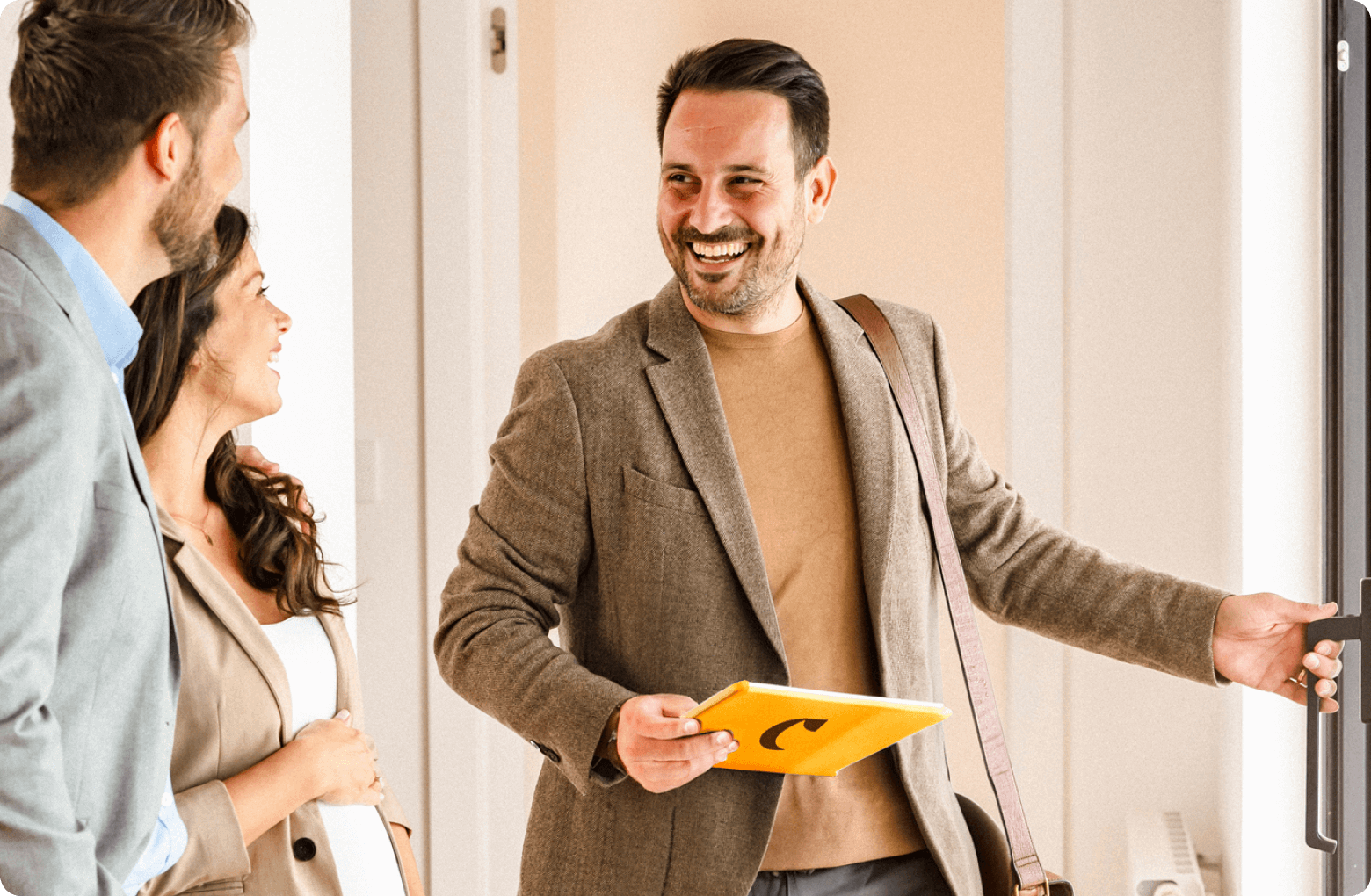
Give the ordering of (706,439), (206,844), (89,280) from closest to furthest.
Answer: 1. (89,280)
2. (206,844)
3. (706,439)

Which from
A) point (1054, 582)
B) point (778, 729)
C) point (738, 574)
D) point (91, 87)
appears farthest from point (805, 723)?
point (91, 87)

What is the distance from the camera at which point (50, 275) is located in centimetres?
87

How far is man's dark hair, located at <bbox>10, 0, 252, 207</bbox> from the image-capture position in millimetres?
913

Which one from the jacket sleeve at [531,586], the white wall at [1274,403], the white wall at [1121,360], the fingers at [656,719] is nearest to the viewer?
the fingers at [656,719]

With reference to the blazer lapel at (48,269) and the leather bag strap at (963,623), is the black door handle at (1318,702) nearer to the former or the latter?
the leather bag strap at (963,623)

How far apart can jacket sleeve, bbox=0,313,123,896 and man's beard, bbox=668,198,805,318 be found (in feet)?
2.87

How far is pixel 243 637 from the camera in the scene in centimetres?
150

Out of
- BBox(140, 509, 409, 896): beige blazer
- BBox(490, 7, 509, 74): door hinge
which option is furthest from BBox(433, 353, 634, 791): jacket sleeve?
BBox(490, 7, 509, 74): door hinge

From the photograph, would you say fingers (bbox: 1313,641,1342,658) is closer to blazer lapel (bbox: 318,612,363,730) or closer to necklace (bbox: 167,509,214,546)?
blazer lapel (bbox: 318,612,363,730)

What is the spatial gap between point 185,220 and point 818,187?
0.96 meters

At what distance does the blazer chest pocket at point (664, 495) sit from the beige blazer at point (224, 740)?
50 centimetres

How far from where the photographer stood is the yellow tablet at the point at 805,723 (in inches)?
42.9

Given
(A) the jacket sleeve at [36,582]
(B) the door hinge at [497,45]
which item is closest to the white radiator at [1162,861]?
(A) the jacket sleeve at [36,582]

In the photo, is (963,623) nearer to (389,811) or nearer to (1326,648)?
(1326,648)
